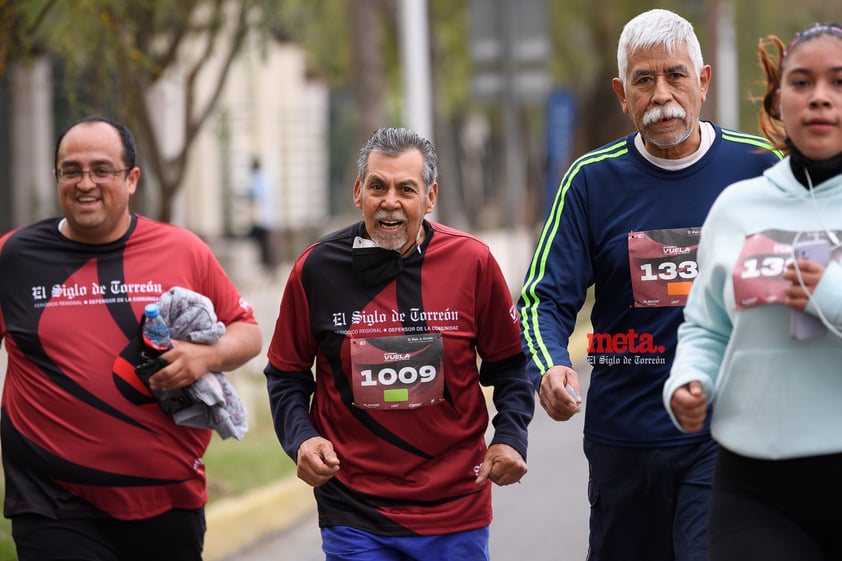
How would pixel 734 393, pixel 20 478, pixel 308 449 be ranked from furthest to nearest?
1. pixel 20 478
2. pixel 308 449
3. pixel 734 393

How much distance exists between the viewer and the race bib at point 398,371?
4621 mm

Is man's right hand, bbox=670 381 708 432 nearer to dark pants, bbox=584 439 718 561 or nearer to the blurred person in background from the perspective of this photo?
dark pants, bbox=584 439 718 561

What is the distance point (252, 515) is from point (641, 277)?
4.69 meters

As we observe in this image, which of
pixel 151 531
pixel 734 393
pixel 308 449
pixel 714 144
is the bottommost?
pixel 151 531

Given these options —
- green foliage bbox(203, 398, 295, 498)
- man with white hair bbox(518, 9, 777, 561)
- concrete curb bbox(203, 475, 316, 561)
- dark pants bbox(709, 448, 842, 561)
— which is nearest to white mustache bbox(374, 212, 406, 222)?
man with white hair bbox(518, 9, 777, 561)


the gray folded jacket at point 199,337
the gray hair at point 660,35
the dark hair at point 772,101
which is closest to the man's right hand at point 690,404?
the dark hair at point 772,101

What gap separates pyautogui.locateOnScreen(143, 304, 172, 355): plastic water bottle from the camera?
196 inches

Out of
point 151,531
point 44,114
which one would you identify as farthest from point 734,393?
point 44,114

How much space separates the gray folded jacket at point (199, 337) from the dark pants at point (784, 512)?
2.11m

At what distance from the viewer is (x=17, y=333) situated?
201 inches

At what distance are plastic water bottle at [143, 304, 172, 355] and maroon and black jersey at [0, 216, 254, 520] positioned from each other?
70 millimetres

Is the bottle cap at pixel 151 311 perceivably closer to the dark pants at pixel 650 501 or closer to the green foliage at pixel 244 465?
the dark pants at pixel 650 501

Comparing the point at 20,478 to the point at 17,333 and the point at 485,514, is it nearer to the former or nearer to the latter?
the point at 17,333

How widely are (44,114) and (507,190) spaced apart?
300 inches
